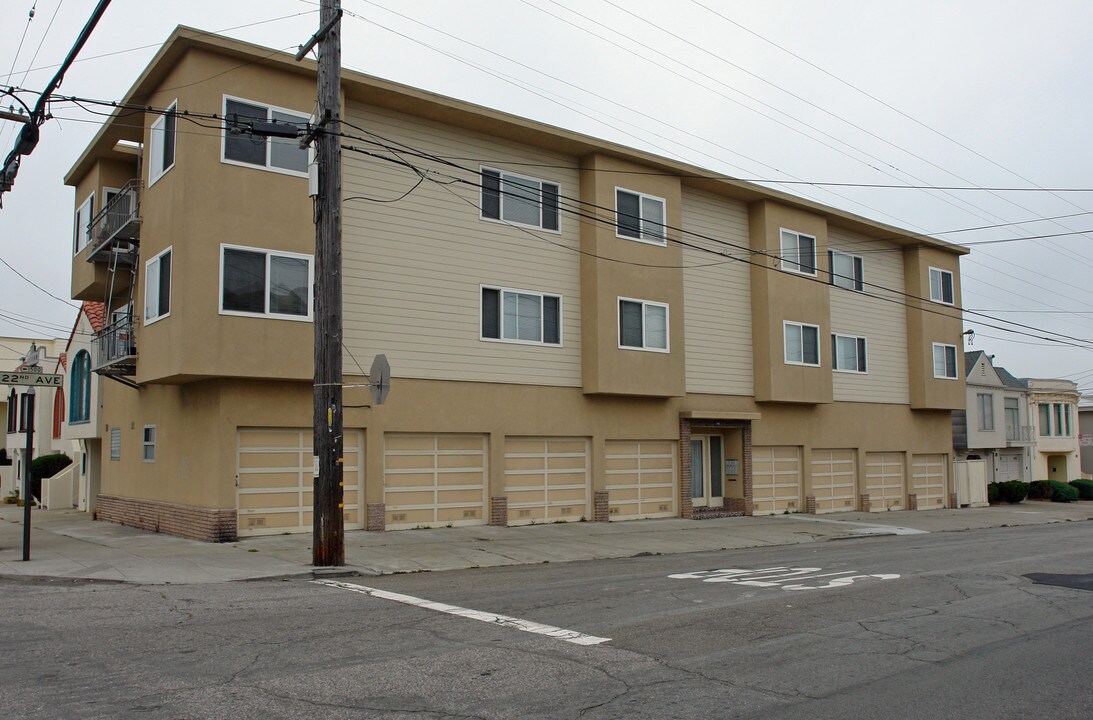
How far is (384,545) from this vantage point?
17.1 meters

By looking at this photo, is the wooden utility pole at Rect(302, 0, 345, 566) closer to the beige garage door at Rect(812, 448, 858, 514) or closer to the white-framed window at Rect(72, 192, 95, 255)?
the white-framed window at Rect(72, 192, 95, 255)

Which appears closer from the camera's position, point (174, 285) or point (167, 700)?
point (167, 700)

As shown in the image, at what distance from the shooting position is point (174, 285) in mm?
17188

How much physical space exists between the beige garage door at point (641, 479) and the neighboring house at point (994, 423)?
65.1ft

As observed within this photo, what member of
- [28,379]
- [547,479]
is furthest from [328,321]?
[547,479]

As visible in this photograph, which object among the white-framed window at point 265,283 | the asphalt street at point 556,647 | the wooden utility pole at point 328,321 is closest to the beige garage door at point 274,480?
the white-framed window at point 265,283

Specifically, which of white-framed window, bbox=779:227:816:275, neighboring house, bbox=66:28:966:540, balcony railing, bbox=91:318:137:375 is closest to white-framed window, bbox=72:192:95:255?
neighboring house, bbox=66:28:966:540

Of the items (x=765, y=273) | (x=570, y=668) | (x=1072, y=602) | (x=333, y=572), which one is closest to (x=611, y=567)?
(x=333, y=572)

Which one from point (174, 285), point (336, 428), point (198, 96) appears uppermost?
point (198, 96)

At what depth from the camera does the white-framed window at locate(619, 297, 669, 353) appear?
76.4 ft

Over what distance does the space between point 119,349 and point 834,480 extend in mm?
21378

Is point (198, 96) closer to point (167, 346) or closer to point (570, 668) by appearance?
point (167, 346)

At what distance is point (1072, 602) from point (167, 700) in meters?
10.3

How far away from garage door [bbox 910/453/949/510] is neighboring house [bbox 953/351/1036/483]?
246 inches
